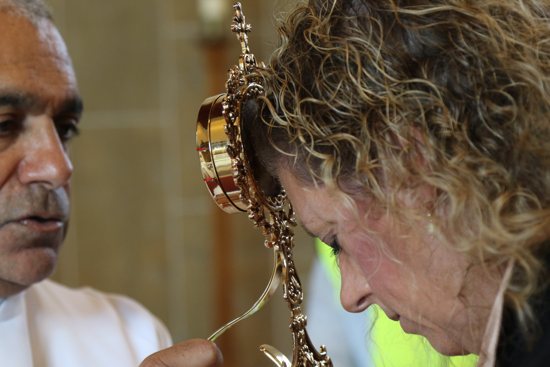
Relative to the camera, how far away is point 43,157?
1.50 m

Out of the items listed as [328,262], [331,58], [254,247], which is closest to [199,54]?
[254,247]

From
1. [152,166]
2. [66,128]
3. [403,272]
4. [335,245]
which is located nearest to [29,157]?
[66,128]

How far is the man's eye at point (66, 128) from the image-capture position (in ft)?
5.19

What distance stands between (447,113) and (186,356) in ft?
1.66

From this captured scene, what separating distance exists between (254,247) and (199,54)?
80 centimetres

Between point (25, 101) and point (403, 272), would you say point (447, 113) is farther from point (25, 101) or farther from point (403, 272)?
point (25, 101)

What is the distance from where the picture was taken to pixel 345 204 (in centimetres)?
109

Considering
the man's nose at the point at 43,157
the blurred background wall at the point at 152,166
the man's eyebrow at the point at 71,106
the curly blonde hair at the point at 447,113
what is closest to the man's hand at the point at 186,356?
the curly blonde hair at the point at 447,113

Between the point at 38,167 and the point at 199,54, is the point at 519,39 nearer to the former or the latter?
the point at 38,167

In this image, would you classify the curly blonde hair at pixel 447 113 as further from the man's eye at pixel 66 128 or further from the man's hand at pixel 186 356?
the man's eye at pixel 66 128

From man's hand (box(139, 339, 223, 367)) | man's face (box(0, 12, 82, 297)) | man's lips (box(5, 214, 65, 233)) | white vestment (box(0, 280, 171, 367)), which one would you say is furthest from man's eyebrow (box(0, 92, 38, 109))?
man's hand (box(139, 339, 223, 367))

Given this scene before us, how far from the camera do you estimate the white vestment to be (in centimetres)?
160

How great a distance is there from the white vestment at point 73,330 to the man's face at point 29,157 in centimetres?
11

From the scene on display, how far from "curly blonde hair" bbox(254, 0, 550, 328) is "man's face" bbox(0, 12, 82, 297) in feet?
1.95
